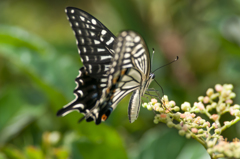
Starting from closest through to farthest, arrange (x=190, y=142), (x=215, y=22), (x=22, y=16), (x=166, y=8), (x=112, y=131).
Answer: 1. (x=112, y=131)
2. (x=190, y=142)
3. (x=215, y=22)
4. (x=166, y=8)
5. (x=22, y=16)

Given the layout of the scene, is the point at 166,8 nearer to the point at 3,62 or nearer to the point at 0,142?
the point at 3,62

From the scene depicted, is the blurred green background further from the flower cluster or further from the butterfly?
the flower cluster

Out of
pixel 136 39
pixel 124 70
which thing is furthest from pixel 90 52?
pixel 136 39

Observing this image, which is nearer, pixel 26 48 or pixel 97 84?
pixel 97 84

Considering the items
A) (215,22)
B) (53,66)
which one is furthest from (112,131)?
(215,22)

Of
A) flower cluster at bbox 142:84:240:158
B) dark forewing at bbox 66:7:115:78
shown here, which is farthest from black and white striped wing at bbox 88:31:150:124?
flower cluster at bbox 142:84:240:158

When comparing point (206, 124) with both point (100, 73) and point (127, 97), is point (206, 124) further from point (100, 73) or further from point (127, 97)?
point (127, 97)

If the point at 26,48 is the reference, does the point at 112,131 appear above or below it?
A: below
